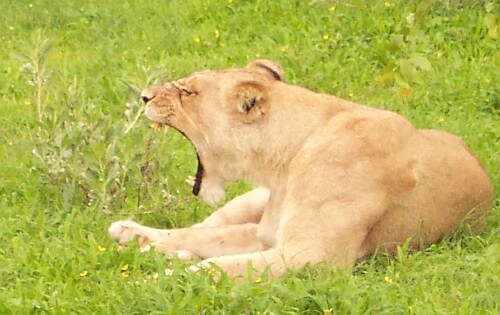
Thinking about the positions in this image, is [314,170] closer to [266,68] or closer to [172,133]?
[266,68]

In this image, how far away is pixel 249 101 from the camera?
17.4 ft

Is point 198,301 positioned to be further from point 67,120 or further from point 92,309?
point 67,120

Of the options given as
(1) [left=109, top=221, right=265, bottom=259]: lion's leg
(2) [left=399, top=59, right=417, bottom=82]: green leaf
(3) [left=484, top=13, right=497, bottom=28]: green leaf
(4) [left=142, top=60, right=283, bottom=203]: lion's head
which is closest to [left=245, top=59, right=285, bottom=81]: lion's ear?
→ (4) [left=142, top=60, right=283, bottom=203]: lion's head

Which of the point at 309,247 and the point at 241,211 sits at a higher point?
the point at 241,211

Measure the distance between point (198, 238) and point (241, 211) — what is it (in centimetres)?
43

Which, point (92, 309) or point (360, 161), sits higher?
point (360, 161)

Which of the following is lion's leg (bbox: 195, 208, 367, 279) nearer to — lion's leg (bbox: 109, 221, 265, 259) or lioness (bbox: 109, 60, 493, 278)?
lioness (bbox: 109, 60, 493, 278)

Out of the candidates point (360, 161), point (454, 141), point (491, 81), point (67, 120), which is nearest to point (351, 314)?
point (360, 161)

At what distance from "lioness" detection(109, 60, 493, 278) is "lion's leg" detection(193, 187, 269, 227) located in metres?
0.36

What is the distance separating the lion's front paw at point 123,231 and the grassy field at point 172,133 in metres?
0.05

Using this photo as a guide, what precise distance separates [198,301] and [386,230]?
3.53 feet

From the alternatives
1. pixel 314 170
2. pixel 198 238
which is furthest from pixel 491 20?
pixel 198 238

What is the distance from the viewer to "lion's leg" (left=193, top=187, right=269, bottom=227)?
19.9 feet

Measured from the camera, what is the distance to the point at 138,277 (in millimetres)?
5098
